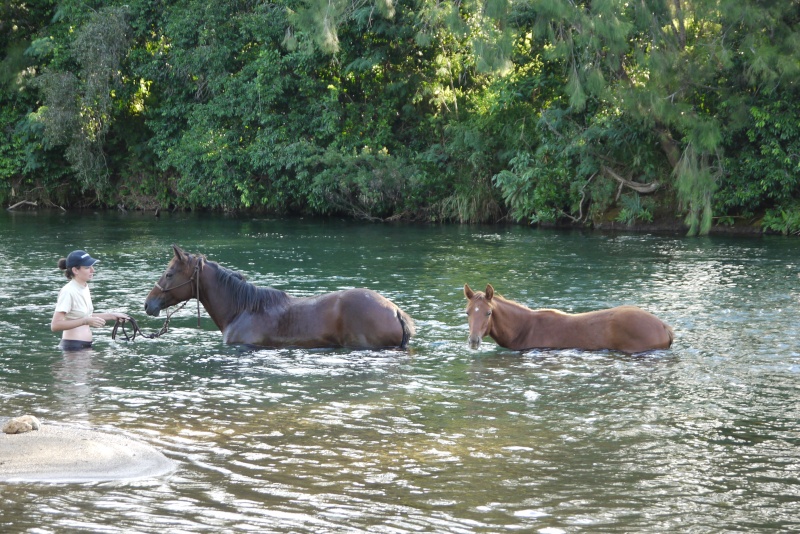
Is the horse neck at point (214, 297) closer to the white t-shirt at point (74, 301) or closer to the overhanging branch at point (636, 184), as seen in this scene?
the white t-shirt at point (74, 301)

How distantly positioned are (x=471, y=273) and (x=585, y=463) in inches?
535

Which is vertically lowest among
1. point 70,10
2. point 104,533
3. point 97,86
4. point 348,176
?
point 104,533

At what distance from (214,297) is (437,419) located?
5.11 meters

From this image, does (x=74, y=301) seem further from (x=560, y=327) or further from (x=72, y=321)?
(x=560, y=327)

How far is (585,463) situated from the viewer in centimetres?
834

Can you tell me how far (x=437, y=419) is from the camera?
979 centimetres

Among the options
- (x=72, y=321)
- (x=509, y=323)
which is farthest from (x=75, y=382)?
(x=509, y=323)

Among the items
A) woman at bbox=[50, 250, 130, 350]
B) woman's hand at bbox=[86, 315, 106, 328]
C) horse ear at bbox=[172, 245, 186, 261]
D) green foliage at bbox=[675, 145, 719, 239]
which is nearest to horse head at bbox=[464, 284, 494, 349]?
horse ear at bbox=[172, 245, 186, 261]

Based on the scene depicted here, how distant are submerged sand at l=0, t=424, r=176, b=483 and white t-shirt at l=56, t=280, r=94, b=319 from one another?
3.98m

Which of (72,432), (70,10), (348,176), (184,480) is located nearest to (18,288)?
(72,432)

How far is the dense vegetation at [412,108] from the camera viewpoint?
97.0 feet

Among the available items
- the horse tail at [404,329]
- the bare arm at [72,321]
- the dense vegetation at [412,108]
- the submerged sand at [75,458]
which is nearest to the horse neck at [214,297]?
the bare arm at [72,321]

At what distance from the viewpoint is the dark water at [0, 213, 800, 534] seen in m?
7.16

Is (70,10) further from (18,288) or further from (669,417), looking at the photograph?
(669,417)
